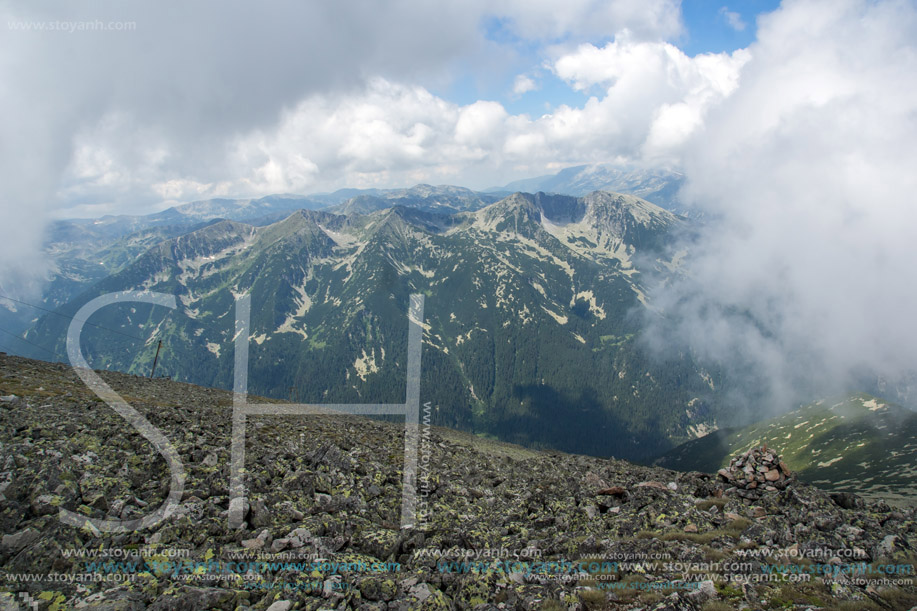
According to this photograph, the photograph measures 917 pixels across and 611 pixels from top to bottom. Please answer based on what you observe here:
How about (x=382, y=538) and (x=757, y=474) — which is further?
(x=757, y=474)

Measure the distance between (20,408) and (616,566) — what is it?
34.4 metres

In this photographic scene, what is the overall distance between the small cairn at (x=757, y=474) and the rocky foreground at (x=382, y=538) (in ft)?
0.83

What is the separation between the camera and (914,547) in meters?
15.9

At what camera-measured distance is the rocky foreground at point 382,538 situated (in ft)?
38.7

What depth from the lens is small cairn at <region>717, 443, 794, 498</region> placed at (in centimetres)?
2431

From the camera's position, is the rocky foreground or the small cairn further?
the small cairn

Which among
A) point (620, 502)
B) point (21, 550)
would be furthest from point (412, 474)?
point (21, 550)

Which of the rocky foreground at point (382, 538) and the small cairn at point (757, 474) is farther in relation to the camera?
the small cairn at point (757, 474)

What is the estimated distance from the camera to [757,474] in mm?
25156

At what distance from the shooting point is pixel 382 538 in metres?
16.5

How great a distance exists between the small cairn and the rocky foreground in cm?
25

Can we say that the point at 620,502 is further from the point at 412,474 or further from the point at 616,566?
the point at 412,474

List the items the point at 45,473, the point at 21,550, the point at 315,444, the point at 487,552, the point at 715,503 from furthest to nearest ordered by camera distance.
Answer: the point at 315,444 < the point at 715,503 < the point at 487,552 < the point at 45,473 < the point at 21,550

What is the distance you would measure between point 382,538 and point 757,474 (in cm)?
2435
